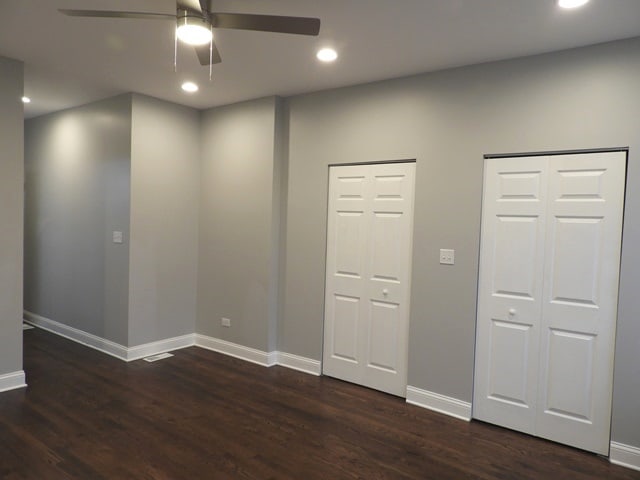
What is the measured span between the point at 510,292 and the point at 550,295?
0.86ft

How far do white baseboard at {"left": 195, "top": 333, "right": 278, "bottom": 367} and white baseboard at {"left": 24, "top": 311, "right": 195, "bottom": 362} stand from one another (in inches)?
6.5

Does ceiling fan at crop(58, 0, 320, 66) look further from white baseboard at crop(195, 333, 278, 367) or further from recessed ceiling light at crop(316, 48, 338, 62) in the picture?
white baseboard at crop(195, 333, 278, 367)

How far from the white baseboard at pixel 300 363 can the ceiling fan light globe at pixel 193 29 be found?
2977 mm

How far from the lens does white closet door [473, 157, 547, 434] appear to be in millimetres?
3031

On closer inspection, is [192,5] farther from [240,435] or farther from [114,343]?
[114,343]

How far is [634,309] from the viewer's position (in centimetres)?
265

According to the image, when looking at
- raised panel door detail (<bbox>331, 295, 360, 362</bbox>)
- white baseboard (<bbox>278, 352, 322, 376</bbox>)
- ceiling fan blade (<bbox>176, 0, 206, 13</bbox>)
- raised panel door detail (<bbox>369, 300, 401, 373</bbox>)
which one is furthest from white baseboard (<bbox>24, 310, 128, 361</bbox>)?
ceiling fan blade (<bbox>176, 0, 206, 13</bbox>)

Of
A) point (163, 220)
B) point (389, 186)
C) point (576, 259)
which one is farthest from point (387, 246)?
point (163, 220)

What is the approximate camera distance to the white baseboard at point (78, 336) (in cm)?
440

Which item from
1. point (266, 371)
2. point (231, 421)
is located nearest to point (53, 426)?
point (231, 421)

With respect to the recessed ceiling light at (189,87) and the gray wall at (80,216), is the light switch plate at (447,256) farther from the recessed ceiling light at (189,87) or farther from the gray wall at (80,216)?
the gray wall at (80,216)

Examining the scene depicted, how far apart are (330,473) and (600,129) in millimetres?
2717

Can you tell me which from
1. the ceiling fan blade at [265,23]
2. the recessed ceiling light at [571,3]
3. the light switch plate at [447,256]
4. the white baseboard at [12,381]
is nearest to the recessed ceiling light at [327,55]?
the ceiling fan blade at [265,23]

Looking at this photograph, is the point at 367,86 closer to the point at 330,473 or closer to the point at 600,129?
the point at 600,129
